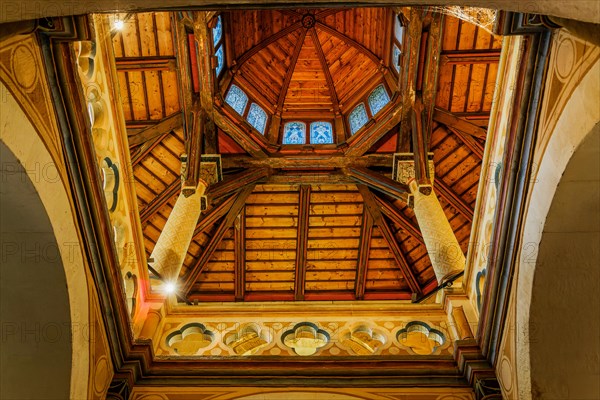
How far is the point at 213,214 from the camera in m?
12.9

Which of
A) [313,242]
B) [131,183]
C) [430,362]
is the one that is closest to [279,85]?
[313,242]

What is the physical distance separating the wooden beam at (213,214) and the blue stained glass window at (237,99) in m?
2.58

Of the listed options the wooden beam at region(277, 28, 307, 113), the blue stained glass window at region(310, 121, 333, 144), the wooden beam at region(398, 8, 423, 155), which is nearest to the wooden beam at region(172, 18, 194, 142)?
the blue stained glass window at region(310, 121, 333, 144)

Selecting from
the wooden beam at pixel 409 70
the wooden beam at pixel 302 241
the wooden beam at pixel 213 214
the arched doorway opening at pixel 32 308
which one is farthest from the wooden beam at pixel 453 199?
the arched doorway opening at pixel 32 308

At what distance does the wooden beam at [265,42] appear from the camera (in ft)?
50.8

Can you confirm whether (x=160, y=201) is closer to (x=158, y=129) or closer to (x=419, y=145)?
(x=158, y=129)

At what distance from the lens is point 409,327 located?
743 centimetres

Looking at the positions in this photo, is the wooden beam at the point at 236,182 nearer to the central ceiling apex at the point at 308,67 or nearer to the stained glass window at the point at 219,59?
the central ceiling apex at the point at 308,67

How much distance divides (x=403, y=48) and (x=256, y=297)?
687cm

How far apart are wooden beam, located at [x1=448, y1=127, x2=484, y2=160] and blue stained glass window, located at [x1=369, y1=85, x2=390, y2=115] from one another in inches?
76.2

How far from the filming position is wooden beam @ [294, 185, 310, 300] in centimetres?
1398

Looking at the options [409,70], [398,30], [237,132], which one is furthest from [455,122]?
[237,132]

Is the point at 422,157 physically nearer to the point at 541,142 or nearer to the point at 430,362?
A: the point at 430,362

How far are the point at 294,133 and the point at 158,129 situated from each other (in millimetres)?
3908
